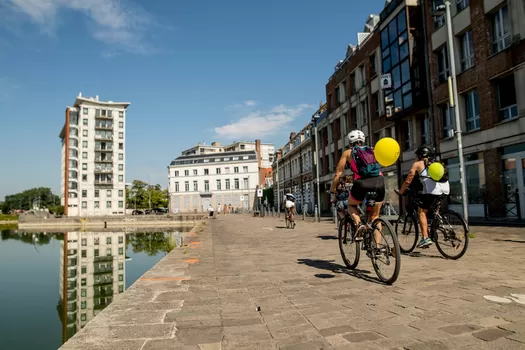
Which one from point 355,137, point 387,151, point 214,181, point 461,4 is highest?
point 461,4

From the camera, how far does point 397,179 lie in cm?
2545

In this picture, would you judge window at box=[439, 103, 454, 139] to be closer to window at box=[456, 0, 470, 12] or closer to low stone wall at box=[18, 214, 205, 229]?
window at box=[456, 0, 470, 12]

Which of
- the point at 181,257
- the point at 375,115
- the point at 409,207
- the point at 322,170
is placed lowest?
the point at 181,257

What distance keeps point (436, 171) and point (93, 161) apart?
82.0 meters

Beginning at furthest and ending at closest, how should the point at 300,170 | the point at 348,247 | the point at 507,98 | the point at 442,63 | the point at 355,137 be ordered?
the point at 300,170 → the point at 442,63 → the point at 507,98 → the point at 348,247 → the point at 355,137

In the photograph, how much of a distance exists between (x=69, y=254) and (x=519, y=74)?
21798 millimetres

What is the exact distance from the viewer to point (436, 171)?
622 centimetres

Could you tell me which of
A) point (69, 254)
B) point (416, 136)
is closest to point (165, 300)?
point (69, 254)

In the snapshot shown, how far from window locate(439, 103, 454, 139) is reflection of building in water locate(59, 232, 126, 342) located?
17.6 meters

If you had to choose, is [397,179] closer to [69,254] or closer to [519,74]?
[519,74]

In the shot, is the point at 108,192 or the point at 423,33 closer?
the point at 423,33

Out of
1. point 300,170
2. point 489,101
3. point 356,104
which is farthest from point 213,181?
point 489,101

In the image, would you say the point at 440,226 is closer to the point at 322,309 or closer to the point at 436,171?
the point at 436,171

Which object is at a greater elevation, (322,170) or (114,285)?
(322,170)
